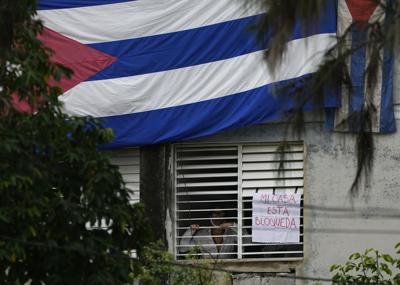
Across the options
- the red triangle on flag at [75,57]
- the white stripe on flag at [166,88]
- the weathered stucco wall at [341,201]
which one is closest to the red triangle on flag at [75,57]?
the red triangle on flag at [75,57]

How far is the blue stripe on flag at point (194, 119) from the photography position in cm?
1541

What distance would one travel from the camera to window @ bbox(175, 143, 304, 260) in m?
15.8

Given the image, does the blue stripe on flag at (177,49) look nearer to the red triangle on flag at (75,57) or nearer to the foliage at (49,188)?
the red triangle on flag at (75,57)

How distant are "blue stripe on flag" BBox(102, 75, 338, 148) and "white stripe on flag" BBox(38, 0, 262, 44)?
1013mm

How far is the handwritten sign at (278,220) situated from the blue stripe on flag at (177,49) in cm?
194

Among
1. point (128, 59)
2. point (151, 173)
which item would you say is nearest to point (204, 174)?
point (151, 173)

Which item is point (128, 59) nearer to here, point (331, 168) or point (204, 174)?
point (204, 174)

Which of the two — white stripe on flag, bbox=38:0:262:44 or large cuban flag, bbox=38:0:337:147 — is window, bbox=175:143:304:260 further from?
white stripe on flag, bbox=38:0:262:44

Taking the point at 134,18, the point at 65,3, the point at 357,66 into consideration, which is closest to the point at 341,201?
the point at 357,66

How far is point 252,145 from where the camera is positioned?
1591 cm

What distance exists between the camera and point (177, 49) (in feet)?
51.5

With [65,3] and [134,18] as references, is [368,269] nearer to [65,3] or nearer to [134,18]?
[134,18]

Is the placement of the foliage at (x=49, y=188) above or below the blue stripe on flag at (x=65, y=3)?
below

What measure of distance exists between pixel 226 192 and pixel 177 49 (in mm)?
A: 1921
